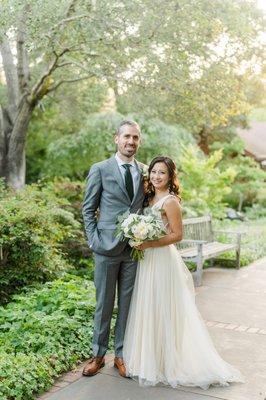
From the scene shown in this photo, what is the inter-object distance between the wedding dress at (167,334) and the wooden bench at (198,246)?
4.20 m

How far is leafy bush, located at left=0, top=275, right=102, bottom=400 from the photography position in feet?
14.6

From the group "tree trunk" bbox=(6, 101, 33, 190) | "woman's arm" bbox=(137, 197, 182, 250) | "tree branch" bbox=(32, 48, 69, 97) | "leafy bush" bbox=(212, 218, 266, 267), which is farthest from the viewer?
"leafy bush" bbox=(212, 218, 266, 267)

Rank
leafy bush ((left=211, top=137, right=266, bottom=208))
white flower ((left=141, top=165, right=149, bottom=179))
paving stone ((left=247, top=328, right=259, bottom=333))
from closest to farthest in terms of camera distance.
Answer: white flower ((left=141, top=165, right=149, bottom=179)) < paving stone ((left=247, top=328, right=259, bottom=333)) < leafy bush ((left=211, top=137, right=266, bottom=208))

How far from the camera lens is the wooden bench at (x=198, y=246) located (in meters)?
9.11

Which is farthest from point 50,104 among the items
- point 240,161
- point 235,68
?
point 240,161

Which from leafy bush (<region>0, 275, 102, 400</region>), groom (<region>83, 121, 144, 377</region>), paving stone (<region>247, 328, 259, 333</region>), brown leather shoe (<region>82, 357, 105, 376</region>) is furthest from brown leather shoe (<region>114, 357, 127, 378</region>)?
paving stone (<region>247, 328, 259, 333</region>)

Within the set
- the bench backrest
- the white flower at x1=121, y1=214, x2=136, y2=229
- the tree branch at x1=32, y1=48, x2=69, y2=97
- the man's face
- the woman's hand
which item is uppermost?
the tree branch at x1=32, y1=48, x2=69, y2=97

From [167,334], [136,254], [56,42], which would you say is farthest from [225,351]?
[56,42]

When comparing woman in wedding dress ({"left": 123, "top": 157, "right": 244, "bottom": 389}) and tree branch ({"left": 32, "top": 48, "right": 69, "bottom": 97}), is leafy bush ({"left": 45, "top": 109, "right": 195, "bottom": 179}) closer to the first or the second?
tree branch ({"left": 32, "top": 48, "right": 69, "bottom": 97})

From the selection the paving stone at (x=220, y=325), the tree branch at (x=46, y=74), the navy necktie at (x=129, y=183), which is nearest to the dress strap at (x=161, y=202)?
the navy necktie at (x=129, y=183)

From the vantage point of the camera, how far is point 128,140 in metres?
4.67

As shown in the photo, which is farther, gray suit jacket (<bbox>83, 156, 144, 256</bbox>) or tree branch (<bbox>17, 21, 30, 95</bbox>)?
tree branch (<bbox>17, 21, 30, 95</bbox>)

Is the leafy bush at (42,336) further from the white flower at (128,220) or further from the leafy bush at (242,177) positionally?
the leafy bush at (242,177)

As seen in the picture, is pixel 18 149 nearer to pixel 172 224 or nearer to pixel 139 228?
pixel 172 224
